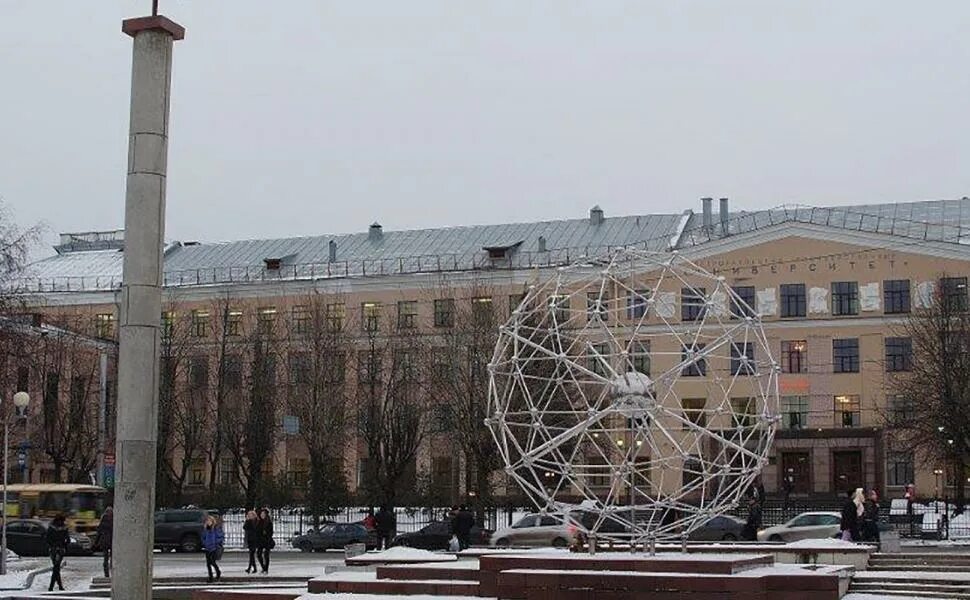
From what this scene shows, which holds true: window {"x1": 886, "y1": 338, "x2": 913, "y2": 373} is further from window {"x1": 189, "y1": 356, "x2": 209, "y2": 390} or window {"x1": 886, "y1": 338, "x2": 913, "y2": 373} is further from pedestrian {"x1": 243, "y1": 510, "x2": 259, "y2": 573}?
pedestrian {"x1": 243, "y1": 510, "x2": 259, "y2": 573}

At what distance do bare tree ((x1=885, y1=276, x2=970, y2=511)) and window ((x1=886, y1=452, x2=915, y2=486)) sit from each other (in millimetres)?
3421

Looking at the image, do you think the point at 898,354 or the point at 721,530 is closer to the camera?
the point at 721,530

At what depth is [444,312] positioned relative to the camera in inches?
2798

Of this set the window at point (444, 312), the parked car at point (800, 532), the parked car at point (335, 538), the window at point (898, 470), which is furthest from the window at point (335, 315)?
the parked car at point (800, 532)

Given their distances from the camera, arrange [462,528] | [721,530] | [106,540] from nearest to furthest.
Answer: [106,540] → [462,528] → [721,530]

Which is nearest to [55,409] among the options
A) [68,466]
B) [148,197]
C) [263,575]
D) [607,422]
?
[68,466]

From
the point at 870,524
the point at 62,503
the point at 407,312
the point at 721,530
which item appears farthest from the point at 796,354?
the point at 870,524

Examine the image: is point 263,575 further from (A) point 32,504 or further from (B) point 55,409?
(B) point 55,409

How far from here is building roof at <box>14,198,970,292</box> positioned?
71812 mm

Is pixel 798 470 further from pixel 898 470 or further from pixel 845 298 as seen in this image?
pixel 845 298

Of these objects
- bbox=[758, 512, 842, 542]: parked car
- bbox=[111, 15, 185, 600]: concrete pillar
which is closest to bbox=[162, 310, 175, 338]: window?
bbox=[758, 512, 842, 542]: parked car

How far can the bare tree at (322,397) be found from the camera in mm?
61969

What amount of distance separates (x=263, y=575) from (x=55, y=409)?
1404 inches

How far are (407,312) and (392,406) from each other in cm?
1194
